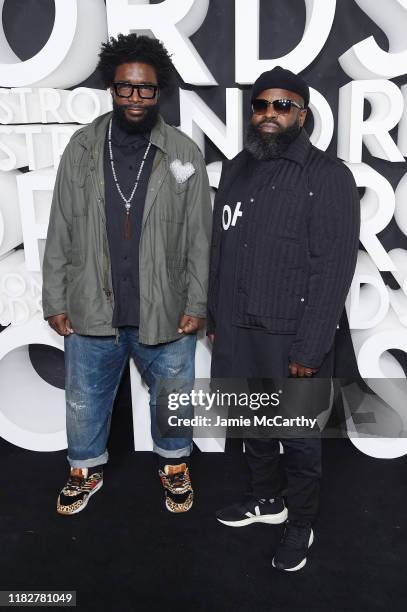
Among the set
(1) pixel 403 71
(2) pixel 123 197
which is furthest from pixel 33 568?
(1) pixel 403 71

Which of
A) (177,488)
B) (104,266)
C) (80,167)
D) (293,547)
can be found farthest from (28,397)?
(293,547)

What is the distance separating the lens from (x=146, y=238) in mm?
2217

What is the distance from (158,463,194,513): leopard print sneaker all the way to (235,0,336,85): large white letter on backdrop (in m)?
1.77

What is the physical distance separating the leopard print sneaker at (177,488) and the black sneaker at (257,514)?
0.17 metres

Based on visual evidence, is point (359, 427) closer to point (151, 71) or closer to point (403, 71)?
point (403, 71)

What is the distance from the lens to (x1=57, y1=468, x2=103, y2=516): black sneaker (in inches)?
98.7

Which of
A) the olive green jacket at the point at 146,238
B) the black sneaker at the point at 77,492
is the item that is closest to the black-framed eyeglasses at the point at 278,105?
the olive green jacket at the point at 146,238

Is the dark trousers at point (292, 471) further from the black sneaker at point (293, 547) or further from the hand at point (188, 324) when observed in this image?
the hand at point (188, 324)

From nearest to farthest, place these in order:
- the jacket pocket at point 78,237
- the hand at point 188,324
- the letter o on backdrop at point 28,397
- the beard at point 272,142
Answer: the beard at point 272,142
the jacket pocket at point 78,237
the hand at point 188,324
the letter o on backdrop at point 28,397

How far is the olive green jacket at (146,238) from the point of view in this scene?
2227 mm

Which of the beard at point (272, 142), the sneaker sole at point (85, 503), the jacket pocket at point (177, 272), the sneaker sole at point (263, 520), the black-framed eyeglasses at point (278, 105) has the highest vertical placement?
the black-framed eyeglasses at point (278, 105)

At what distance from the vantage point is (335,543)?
2.30 m

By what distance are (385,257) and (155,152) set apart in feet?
3.71

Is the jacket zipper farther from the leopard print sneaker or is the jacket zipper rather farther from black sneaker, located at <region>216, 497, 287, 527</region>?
black sneaker, located at <region>216, 497, 287, 527</region>
